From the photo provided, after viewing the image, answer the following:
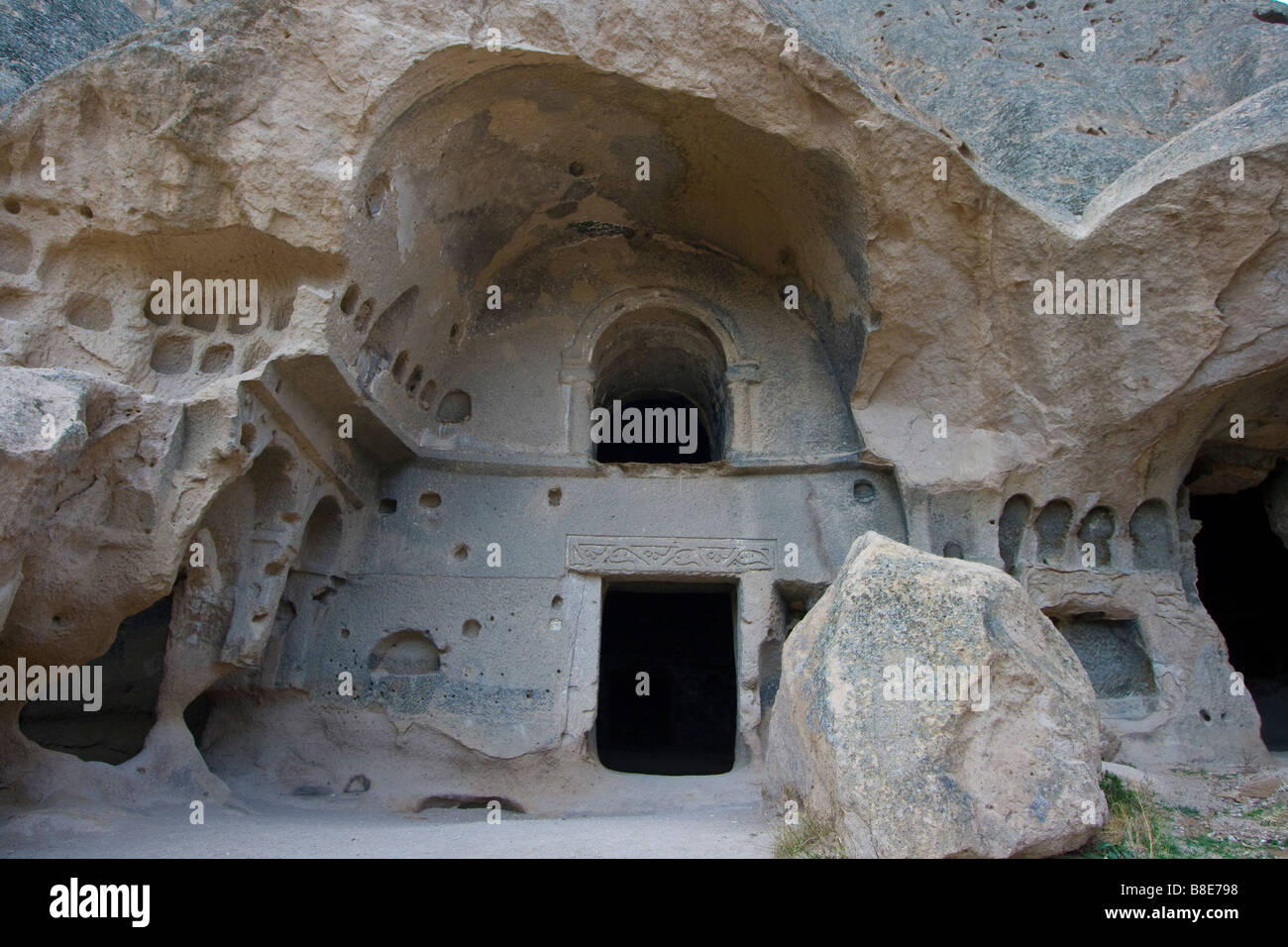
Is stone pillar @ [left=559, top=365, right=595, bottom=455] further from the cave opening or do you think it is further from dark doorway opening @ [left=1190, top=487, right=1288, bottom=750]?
dark doorway opening @ [left=1190, top=487, right=1288, bottom=750]

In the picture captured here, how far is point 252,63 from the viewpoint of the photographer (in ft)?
17.9

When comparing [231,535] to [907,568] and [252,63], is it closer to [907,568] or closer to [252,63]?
[252,63]

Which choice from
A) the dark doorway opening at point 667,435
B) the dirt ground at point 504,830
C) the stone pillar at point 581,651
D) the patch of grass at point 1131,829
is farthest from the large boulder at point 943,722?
the dark doorway opening at point 667,435

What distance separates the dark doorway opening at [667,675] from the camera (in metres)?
10.6

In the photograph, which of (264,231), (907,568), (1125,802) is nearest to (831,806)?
(907,568)

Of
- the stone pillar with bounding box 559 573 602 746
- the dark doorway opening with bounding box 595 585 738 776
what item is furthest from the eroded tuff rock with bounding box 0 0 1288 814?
the dark doorway opening with bounding box 595 585 738 776

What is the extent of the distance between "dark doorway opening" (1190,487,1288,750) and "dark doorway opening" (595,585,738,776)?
4924 mm

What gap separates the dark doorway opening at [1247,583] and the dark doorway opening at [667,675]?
4.92 metres

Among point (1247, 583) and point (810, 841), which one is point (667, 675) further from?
point (810, 841)

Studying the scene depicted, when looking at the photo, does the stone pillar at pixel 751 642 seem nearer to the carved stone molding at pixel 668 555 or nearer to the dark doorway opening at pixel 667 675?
the carved stone molding at pixel 668 555

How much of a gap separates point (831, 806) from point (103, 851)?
9.78 ft

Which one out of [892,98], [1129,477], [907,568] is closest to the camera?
[907,568]

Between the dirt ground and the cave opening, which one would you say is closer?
the dirt ground

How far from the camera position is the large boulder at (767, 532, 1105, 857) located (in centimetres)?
326
